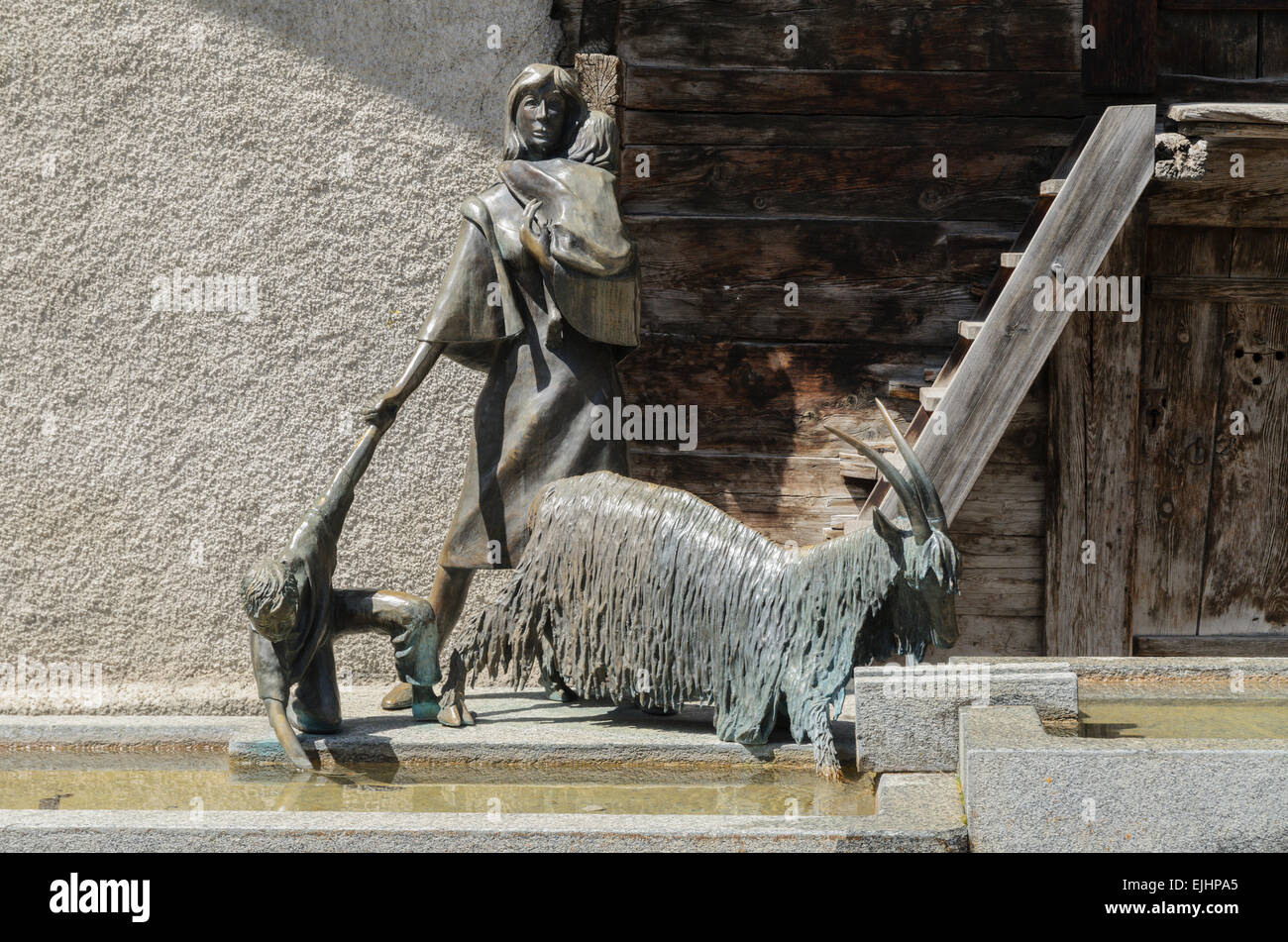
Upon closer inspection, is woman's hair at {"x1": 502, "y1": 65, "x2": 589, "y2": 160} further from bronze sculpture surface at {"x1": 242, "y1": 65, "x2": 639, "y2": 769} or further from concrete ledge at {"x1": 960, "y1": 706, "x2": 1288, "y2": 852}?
concrete ledge at {"x1": 960, "y1": 706, "x2": 1288, "y2": 852}

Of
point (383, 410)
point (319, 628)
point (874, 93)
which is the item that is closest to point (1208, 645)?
point (874, 93)

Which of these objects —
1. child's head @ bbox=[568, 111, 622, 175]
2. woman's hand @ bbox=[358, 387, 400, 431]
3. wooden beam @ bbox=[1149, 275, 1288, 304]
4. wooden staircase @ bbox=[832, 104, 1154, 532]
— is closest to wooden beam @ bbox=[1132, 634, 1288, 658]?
wooden beam @ bbox=[1149, 275, 1288, 304]

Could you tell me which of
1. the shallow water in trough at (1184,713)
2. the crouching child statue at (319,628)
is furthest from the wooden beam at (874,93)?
the shallow water in trough at (1184,713)

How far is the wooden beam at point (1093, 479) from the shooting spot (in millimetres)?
5852

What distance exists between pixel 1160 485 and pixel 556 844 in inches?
153

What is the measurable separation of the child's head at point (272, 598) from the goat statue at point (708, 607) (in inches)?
19.8

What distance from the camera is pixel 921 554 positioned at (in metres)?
3.66

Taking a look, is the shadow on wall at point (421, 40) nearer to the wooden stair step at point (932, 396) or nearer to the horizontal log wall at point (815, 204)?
the horizontal log wall at point (815, 204)

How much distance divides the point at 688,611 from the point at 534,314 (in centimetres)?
108

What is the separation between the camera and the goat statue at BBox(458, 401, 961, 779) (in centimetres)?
376

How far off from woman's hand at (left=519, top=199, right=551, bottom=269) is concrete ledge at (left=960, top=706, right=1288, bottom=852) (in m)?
2.00

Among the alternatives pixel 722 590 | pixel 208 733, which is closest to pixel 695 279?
pixel 722 590

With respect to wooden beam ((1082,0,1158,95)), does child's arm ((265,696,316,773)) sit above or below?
below

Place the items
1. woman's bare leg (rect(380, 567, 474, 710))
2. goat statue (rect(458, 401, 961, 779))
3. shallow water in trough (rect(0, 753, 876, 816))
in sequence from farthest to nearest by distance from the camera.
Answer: woman's bare leg (rect(380, 567, 474, 710)), goat statue (rect(458, 401, 961, 779)), shallow water in trough (rect(0, 753, 876, 816))
